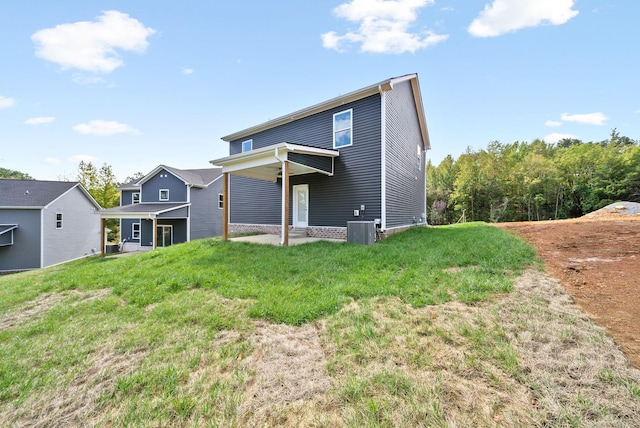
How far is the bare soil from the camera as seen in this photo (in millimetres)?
2725

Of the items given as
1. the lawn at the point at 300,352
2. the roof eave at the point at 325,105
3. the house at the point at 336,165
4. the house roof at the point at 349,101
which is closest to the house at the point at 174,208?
the house roof at the point at 349,101

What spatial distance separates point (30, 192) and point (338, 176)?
21301 millimetres

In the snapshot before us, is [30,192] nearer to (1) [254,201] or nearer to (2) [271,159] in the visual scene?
(1) [254,201]

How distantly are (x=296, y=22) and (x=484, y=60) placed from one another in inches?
323

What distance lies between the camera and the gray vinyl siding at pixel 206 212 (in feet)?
59.3

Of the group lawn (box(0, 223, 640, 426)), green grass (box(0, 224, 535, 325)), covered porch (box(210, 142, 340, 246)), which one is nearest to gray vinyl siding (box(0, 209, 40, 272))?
green grass (box(0, 224, 535, 325))

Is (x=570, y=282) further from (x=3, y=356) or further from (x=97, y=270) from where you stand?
(x=97, y=270)

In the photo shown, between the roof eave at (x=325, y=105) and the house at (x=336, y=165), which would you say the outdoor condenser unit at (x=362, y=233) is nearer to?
the house at (x=336, y=165)

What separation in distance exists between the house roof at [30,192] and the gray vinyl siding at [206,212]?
8.80 m

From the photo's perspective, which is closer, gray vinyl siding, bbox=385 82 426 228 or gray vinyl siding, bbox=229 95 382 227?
gray vinyl siding, bbox=229 95 382 227

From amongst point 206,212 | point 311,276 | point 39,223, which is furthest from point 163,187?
point 311,276

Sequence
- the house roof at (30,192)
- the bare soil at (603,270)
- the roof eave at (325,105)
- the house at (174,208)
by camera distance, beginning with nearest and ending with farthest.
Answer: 1. the bare soil at (603,270)
2. the roof eave at (325,105)
3. the house roof at (30,192)
4. the house at (174,208)

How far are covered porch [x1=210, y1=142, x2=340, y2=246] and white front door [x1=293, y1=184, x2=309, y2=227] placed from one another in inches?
28.7

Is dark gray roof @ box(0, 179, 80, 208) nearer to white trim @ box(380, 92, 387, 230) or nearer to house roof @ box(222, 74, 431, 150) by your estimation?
house roof @ box(222, 74, 431, 150)
